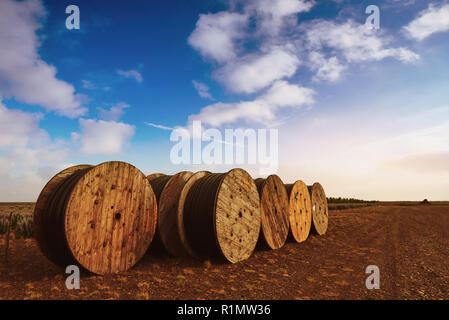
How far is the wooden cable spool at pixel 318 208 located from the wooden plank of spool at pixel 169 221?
581 cm

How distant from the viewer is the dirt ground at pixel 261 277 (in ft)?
13.8

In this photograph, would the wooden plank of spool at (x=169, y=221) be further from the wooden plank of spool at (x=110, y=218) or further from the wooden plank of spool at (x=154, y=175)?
the wooden plank of spool at (x=154, y=175)

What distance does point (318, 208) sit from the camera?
10789 mm

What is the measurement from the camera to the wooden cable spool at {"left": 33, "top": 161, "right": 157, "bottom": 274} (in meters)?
4.60

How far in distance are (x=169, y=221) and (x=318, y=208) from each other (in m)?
6.73

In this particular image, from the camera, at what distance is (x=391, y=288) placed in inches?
181

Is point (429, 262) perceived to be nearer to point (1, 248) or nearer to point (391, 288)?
point (391, 288)

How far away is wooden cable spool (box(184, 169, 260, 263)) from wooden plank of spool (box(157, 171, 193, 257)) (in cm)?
36

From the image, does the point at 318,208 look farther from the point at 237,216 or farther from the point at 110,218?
the point at 110,218

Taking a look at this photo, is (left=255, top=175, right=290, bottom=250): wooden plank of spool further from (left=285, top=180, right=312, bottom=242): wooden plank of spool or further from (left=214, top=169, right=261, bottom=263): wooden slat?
(left=214, top=169, right=261, bottom=263): wooden slat

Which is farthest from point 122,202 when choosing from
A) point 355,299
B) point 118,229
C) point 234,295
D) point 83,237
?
point 355,299

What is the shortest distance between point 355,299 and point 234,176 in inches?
133

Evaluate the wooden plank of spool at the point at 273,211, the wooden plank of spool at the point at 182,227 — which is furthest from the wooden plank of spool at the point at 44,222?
the wooden plank of spool at the point at 273,211

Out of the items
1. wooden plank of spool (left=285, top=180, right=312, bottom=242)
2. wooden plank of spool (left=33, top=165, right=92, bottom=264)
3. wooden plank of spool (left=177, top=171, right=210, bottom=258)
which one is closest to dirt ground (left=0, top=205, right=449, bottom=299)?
wooden plank of spool (left=177, top=171, right=210, bottom=258)
